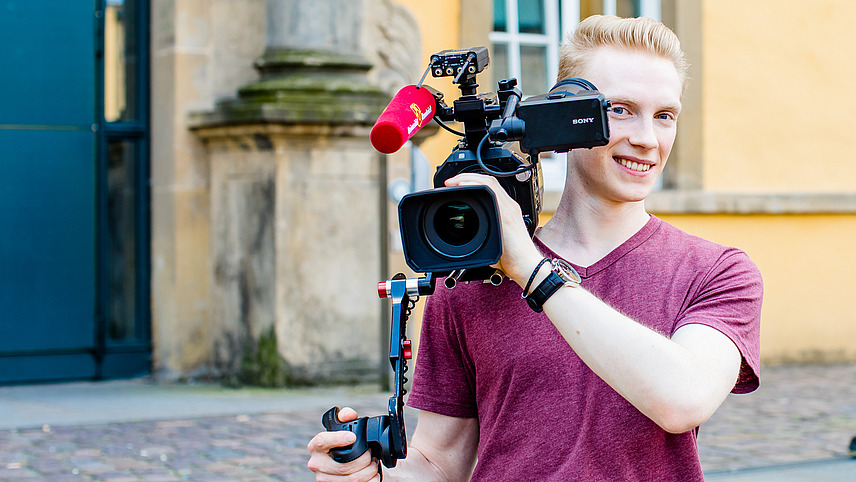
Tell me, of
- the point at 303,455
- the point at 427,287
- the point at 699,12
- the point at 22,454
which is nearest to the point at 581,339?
the point at 427,287

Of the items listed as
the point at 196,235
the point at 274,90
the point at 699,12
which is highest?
the point at 699,12

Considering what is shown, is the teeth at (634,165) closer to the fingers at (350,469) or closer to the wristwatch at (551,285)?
the wristwatch at (551,285)

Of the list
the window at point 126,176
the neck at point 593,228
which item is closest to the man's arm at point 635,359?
the neck at point 593,228

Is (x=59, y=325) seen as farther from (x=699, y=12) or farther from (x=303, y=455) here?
(x=699, y=12)

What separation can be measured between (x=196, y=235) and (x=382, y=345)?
1.69m

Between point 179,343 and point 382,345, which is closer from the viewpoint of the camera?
point 382,345

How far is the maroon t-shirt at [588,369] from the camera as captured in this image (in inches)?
72.6

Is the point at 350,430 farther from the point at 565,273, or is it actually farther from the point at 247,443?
the point at 247,443

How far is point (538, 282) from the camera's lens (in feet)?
5.60

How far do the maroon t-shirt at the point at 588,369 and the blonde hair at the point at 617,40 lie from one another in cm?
31

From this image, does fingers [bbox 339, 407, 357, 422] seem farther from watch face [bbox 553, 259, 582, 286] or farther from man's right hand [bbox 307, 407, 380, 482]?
watch face [bbox 553, 259, 582, 286]

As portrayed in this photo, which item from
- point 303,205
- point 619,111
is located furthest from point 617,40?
point 303,205

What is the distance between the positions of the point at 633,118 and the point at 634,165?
85 mm

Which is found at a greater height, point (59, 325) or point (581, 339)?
point (581, 339)
